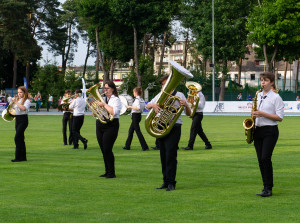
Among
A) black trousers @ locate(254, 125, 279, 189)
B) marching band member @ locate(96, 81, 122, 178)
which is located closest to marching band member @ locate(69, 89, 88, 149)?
marching band member @ locate(96, 81, 122, 178)

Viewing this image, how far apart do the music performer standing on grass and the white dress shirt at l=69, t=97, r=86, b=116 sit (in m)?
9.75

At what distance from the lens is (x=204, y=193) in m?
9.45

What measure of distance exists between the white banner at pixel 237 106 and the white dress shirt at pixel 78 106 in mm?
31675

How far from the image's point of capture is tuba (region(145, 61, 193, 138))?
9456 mm

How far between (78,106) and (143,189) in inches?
338

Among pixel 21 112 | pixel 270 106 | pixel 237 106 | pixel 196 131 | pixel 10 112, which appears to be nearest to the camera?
pixel 270 106

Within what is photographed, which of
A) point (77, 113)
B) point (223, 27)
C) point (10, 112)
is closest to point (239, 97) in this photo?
point (223, 27)

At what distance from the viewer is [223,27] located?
198ft

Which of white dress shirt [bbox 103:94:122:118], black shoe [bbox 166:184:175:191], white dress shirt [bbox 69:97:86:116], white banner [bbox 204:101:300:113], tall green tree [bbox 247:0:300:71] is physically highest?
tall green tree [bbox 247:0:300:71]

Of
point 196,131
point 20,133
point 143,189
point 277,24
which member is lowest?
point 143,189

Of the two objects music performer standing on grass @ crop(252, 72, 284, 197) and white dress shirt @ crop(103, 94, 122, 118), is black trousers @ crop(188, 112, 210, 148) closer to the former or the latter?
white dress shirt @ crop(103, 94, 122, 118)

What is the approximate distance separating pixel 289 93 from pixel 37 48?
1307 inches

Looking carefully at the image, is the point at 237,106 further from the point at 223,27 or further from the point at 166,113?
Answer: the point at 166,113

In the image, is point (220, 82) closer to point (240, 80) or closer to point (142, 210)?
point (240, 80)
